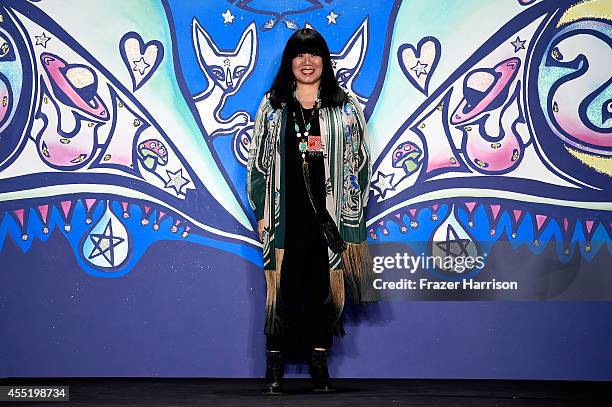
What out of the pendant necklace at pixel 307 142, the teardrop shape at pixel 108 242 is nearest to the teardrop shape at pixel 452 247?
the pendant necklace at pixel 307 142

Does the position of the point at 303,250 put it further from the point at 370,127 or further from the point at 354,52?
the point at 354,52

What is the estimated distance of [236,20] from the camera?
4.58 meters

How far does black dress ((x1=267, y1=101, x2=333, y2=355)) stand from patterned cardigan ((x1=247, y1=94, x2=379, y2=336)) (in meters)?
0.03

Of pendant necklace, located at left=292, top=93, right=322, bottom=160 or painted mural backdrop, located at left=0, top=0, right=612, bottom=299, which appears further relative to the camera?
painted mural backdrop, located at left=0, top=0, right=612, bottom=299

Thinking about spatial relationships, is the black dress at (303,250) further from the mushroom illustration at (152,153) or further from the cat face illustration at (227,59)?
the mushroom illustration at (152,153)

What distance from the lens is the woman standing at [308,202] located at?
4.18 metres

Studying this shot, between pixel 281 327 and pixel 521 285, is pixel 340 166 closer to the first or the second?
pixel 281 327

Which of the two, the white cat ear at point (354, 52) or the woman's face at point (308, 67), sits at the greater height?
the white cat ear at point (354, 52)

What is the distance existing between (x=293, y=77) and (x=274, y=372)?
53.6 inches

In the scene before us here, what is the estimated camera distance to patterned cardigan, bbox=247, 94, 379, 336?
4191 millimetres

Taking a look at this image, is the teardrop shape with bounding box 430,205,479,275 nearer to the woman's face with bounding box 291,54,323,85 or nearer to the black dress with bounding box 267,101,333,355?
the black dress with bounding box 267,101,333,355

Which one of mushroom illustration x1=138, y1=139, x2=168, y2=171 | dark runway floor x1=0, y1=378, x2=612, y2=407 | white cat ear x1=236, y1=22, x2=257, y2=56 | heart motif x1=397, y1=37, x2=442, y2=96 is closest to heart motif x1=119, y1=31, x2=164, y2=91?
mushroom illustration x1=138, y1=139, x2=168, y2=171

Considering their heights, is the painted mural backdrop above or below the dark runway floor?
above

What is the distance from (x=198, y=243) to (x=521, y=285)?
5.26 feet
